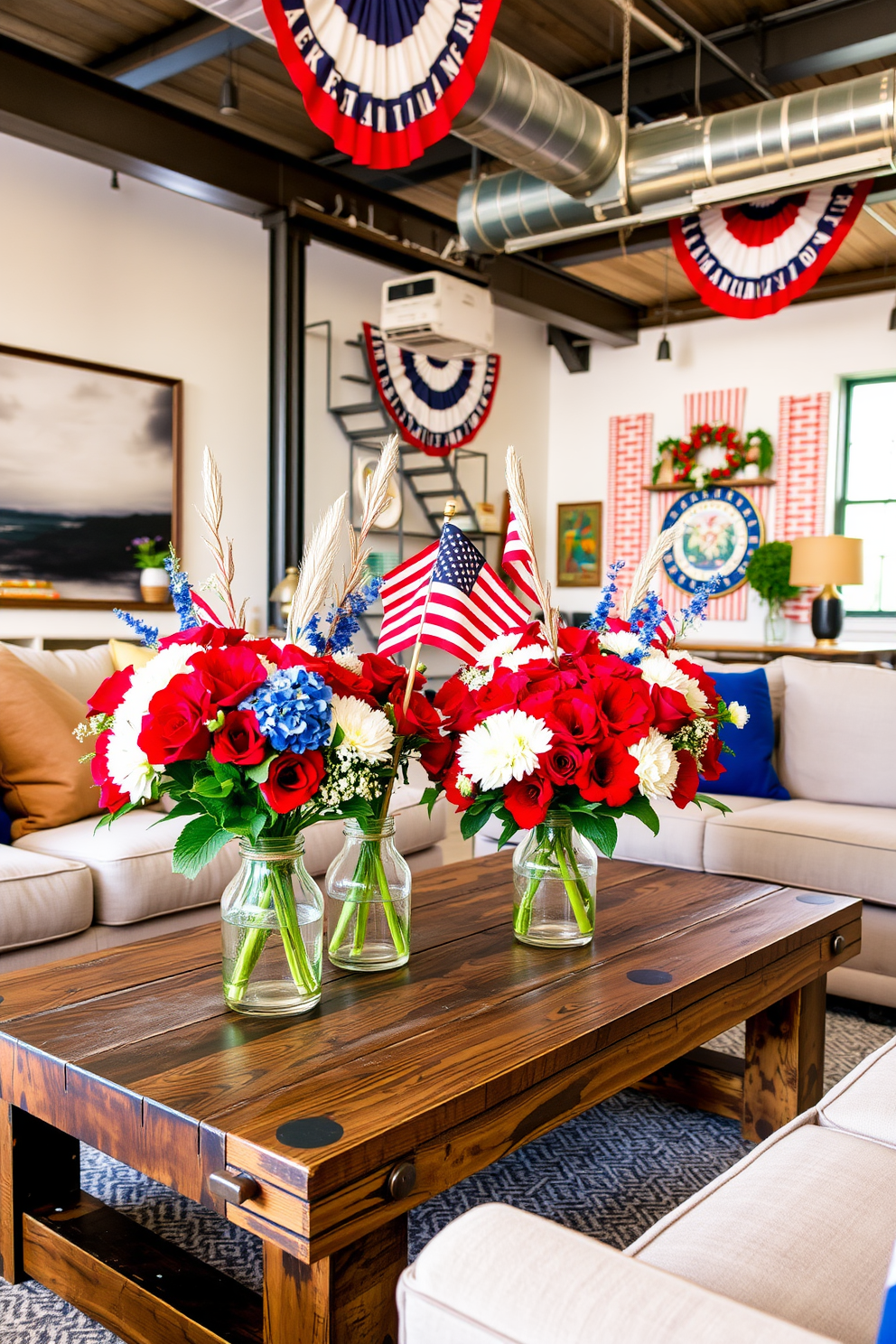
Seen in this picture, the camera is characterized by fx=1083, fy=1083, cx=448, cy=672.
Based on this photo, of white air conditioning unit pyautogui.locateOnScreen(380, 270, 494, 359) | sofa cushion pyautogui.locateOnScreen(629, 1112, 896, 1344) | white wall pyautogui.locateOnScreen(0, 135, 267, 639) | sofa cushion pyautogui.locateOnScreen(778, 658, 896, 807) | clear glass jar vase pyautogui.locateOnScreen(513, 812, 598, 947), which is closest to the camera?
sofa cushion pyautogui.locateOnScreen(629, 1112, 896, 1344)

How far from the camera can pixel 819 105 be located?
13.2 ft

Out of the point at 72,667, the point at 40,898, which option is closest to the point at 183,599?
the point at 40,898

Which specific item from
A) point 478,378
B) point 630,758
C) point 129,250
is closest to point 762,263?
point 478,378

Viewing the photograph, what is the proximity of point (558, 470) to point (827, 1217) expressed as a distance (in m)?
7.77

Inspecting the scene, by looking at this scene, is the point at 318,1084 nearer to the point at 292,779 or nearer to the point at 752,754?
the point at 292,779

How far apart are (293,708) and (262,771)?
83 mm

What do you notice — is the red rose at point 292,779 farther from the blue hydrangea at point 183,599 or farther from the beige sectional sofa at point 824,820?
the beige sectional sofa at point 824,820

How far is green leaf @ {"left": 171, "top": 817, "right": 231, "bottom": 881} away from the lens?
4.42 ft

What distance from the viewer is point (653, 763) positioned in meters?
1.51

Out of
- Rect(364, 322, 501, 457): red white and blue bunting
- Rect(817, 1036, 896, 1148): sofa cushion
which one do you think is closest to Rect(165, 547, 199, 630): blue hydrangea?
Rect(817, 1036, 896, 1148): sofa cushion

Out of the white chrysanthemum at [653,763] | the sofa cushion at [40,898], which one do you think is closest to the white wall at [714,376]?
the sofa cushion at [40,898]

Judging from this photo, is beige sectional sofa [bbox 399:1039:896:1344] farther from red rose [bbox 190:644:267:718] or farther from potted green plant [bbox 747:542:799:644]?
potted green plant [bbox 747:542:799:644]

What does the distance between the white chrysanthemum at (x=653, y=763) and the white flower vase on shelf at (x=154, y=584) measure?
4.20 meters

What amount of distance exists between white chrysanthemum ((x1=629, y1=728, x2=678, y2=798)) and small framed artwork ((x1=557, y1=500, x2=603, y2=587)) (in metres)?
6.78
